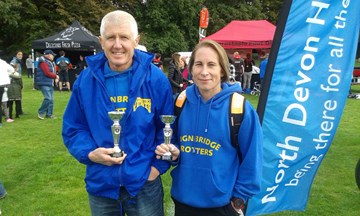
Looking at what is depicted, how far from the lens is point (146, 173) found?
2234 mm

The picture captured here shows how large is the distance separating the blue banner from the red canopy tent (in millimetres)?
14646

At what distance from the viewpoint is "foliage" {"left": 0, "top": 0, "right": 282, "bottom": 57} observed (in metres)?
30.3

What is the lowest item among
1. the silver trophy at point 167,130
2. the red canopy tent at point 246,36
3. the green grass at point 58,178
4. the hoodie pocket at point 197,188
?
the green grass at point 58,178

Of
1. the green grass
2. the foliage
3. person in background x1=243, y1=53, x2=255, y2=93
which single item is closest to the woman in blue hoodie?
the green grass

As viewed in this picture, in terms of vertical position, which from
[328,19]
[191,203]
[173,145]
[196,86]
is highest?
[328,19]

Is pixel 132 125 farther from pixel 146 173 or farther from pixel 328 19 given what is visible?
pixel 328 19

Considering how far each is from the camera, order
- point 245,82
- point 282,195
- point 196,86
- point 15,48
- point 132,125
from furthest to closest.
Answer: point 15,48
point 245,82
point 282,195
point 196,86
point 132,125

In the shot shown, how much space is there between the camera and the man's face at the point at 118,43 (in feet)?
6.86

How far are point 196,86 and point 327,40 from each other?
161 cm

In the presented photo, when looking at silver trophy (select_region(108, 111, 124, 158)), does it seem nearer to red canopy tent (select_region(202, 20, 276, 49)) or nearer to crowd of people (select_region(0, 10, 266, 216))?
crowd of people (select_region(0, 10, 266, 216))

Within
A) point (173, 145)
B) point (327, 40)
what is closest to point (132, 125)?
point (173, 145)

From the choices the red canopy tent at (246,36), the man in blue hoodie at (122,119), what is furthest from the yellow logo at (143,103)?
the red canopy tent at (246,36)

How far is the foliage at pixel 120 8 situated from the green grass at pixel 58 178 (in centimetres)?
2309

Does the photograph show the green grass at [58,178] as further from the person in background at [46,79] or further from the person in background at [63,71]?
the person in background at [63,71]
